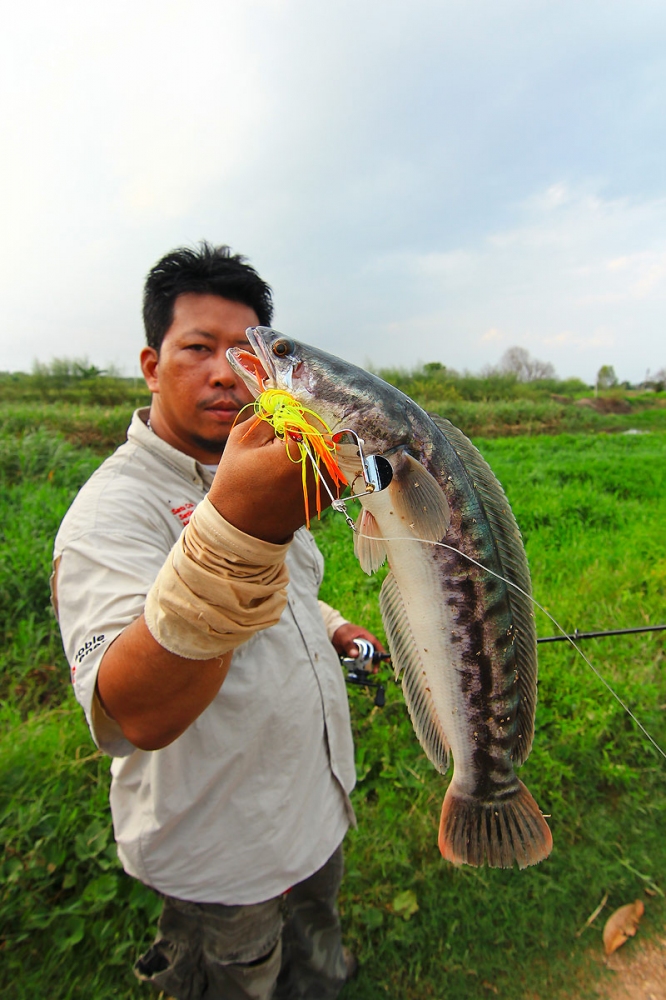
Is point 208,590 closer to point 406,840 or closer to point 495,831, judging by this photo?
point 495,831

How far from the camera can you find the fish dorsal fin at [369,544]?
1652 millimetres

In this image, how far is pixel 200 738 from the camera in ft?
6.20

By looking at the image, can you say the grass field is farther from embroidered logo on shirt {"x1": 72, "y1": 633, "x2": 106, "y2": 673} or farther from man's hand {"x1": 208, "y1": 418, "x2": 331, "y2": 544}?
man's hand {"x1": 208, "y1": 418, "x2": 331, "y2": 544}

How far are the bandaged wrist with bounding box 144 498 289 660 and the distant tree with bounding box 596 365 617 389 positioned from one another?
49.9 m

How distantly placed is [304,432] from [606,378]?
52.9 meters

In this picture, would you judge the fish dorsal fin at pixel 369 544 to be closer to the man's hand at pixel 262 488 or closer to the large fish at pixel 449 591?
the large fish at pixel 449 591

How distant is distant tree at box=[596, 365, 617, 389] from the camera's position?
46.0 m

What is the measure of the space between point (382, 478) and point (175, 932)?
203 cm

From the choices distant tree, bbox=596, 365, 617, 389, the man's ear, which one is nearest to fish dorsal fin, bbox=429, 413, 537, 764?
the man's ear

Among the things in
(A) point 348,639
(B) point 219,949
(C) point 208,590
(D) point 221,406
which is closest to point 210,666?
(C) point 208,590

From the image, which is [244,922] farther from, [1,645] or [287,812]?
[1,645]

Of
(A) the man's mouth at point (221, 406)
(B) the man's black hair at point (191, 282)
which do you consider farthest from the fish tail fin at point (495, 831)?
(B) the man's black hair at point (191, 282)

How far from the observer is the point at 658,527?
7.50 m

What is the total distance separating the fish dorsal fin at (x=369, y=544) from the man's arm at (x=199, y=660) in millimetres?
253
